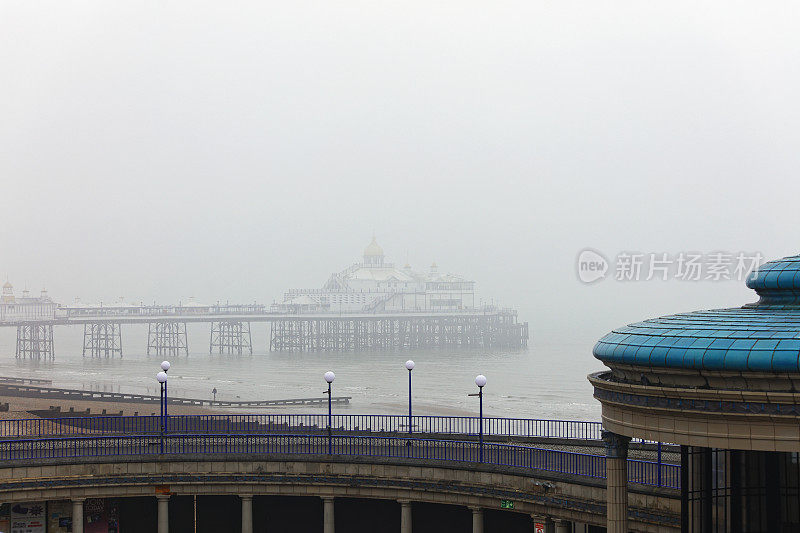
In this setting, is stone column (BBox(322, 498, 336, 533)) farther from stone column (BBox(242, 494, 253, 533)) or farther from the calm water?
the calm water

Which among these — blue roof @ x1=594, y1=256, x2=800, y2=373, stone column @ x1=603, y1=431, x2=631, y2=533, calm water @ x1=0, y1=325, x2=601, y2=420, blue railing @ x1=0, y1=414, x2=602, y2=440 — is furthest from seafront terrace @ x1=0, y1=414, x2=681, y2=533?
calm water @ x1=0, y1=325, x2=601, y2=420

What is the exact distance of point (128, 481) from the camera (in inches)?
1102

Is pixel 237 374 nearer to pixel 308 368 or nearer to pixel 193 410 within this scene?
pixel 308 368

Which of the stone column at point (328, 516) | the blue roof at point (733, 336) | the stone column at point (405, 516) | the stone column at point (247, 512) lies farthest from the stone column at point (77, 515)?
the blue roof at point (733, 336)

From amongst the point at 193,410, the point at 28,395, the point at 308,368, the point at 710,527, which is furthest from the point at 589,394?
the point at 710,527

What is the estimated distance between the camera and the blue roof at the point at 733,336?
49.5ft

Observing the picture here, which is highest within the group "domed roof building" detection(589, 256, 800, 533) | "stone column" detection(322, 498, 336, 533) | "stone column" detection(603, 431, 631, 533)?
"domed roof building" detection(589, 256, 800, 533)

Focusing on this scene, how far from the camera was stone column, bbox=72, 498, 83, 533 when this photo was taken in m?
28.0

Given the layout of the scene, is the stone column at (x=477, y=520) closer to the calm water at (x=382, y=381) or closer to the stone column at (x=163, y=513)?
the stone column at (x=163, y=513)

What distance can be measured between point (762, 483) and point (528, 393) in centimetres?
10423

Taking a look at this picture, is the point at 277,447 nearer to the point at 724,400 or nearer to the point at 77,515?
the point at 77,515

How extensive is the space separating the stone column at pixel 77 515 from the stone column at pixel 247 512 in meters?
4.39

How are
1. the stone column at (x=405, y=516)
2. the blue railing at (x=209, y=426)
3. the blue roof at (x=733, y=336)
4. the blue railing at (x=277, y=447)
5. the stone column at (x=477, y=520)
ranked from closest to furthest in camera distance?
the blue roof at (x=733, y=336) < the stone column at (x=477, y=520) < the stone column at (x=405, y=516) < the blue railing at (x=277, y=447) < the blue railing at (x=209, y=426)

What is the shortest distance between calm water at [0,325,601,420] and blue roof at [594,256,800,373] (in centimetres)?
7532
